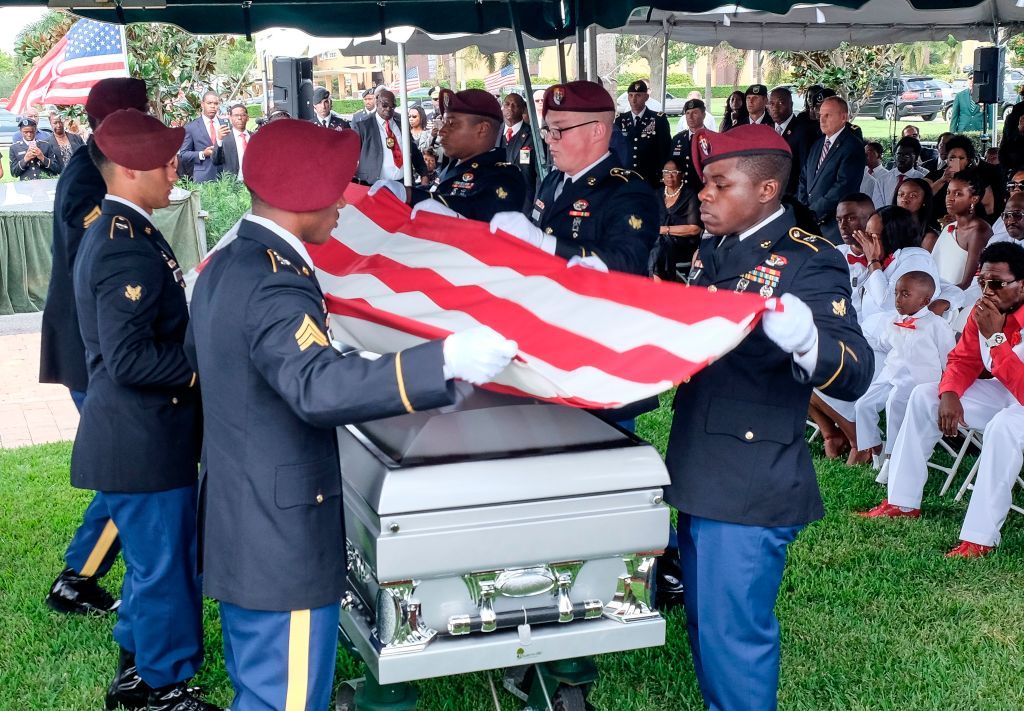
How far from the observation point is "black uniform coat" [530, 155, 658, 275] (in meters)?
3.74

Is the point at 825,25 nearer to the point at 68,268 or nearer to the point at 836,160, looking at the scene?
the point at 836,160

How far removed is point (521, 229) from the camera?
3.43 meters

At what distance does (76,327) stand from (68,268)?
0.27 m

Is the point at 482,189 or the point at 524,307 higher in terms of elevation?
the point at 482,189

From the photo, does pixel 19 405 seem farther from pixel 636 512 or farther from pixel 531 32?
pixel 636 512

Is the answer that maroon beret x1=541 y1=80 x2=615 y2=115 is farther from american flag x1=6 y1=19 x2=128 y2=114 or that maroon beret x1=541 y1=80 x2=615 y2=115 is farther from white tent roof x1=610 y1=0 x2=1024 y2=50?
white tent roof x1=610 y1=0 x2=1024 y2=50

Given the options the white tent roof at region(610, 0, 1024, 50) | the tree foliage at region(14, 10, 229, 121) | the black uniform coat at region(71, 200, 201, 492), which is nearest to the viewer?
the black uniform coat at region(71, 200, 201, 492)

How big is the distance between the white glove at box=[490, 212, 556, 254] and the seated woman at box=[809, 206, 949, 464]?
288 cm

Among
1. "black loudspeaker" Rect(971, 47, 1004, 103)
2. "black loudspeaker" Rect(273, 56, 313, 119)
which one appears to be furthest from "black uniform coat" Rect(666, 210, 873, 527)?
"black loudspeaker" Rect(971, 47, 1004, 103)

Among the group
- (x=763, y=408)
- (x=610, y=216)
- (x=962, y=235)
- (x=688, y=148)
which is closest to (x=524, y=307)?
(x=763, y=408)

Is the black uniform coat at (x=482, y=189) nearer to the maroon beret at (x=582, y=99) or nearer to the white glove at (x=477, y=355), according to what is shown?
the maroon beret at (x=582, y=99)

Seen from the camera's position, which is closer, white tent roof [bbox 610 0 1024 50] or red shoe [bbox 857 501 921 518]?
red shoe [bbox 857 501 921 518]

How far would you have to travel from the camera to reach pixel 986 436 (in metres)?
4.68

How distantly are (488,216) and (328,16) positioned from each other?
283cm
